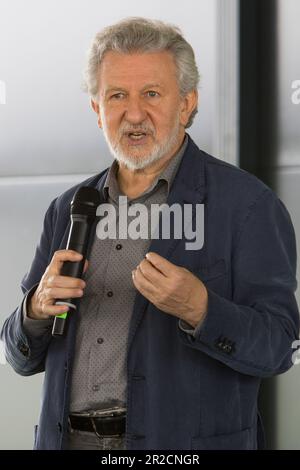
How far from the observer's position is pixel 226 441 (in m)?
1.53

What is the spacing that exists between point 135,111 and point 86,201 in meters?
0.21

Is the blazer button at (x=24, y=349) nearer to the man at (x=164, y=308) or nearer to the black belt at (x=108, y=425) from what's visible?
the man at (x=164, y=308)

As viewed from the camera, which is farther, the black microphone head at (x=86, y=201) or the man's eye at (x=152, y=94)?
the man's eye at (x=152, y=94)

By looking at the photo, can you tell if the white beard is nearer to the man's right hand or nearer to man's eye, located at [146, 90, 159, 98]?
man's eye, located at [146, 90, 159, 98]

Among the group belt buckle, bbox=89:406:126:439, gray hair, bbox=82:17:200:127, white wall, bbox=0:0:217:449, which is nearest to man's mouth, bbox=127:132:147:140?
gray hair, bbox=82:17:200:127

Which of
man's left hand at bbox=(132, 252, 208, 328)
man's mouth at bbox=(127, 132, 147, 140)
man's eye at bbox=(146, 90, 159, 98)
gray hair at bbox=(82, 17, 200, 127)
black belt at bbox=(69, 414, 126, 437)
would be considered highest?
gray hair at bbox=(82, 17, 200, 127)

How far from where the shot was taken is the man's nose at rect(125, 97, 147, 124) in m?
1.63

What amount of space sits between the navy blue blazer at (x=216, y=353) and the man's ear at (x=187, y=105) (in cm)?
20

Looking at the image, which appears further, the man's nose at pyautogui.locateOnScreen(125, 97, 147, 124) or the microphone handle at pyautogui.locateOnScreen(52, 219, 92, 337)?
the man's nose at pyautogui.locateOnScreen(125, 97, 147, 124)

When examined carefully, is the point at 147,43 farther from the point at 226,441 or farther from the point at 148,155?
the point at 226,441

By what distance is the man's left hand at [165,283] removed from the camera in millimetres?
1323

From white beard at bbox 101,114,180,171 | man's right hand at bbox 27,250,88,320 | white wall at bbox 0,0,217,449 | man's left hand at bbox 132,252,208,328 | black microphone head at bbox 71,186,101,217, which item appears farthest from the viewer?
white wall at bbox 0,0,217,449

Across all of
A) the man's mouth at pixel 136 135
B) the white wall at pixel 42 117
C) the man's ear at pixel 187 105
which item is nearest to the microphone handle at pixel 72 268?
the man's mouth at pixel 136 135
